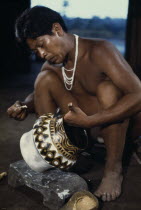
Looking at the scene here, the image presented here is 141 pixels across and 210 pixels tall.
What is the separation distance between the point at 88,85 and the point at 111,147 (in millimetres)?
486

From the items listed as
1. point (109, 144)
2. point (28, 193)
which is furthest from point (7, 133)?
point (109, 144)

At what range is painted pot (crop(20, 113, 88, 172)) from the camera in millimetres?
1896

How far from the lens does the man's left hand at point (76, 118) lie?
194 centimetres

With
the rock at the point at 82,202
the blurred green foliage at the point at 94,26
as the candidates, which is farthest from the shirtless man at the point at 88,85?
the blurred green foliage at the point at 94,26

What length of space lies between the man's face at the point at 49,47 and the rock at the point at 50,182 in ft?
2.60

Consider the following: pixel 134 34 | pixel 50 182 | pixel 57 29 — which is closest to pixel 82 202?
pixel 50 182

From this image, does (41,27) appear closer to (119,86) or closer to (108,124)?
(119,86)

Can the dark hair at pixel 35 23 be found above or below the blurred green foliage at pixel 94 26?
above

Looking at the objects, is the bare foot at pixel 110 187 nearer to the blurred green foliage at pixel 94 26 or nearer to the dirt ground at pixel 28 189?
the dirt ground at pixel 28 189

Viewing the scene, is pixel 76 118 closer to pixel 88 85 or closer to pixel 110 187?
pixel 88 85

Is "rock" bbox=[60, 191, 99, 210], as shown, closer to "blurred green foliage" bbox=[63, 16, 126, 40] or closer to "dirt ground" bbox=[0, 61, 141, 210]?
"dirt ground" bbox=[0, 61, 141, 210]

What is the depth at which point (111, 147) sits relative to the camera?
2.16m

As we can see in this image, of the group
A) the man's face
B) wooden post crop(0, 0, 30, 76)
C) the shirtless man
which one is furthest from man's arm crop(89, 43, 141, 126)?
wooden post crop(0, 0, 30, 76)

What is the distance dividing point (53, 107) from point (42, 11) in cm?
74
